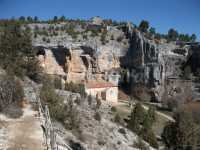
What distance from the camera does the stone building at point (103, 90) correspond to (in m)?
39.5

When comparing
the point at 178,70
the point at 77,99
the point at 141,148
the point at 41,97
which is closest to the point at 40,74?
the point at 77,99

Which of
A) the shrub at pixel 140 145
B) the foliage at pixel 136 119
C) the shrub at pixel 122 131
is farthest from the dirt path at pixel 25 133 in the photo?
the foliage at pixel 136 119

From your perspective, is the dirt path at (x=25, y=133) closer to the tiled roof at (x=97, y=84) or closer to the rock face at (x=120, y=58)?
the tiled roof at (x=97, y=84)

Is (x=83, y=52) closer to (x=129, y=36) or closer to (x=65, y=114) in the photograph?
(x=129, y=36)

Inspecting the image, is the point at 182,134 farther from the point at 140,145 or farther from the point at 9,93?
the point at 9,93

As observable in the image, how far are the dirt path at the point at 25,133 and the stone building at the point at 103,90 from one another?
23.6 meters

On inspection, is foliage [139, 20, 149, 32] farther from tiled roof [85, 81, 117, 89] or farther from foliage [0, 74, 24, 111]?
foliage [0, 74, 24, 111]

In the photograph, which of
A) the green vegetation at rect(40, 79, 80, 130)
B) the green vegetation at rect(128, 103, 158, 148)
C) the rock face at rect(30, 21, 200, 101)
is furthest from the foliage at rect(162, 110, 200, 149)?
the rock face at rect(30, 21, 200, 101)

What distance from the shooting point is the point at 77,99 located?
2473 centimetres

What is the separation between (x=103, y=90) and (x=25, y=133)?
1087 inches

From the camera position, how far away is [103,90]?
132 feet

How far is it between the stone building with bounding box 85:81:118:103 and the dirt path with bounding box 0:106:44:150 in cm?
2359

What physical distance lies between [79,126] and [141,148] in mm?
4036

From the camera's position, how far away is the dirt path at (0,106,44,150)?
11254 mm
